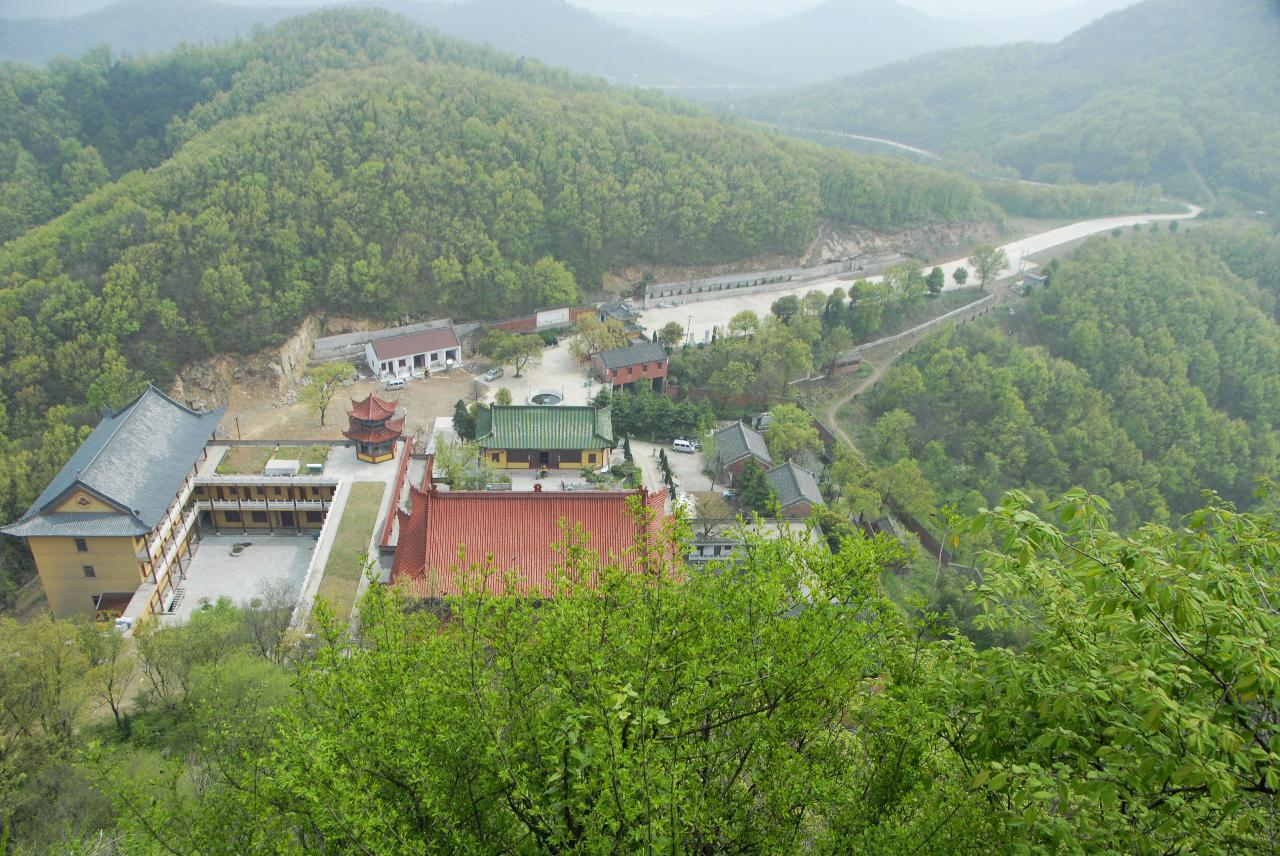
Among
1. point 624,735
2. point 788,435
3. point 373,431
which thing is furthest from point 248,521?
point 624,735

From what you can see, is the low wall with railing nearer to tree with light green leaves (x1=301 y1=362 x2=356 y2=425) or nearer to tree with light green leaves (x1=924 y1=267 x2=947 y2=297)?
tree with light green leaves (x1=924 y1=267 x2=947 y2=297)

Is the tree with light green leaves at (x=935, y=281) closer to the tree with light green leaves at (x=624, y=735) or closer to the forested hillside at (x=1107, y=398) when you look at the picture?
the forested hillside at (x=1107, y=398)

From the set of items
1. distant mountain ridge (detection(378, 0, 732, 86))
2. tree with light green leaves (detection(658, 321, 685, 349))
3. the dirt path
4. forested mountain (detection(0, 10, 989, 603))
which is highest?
distant mountain ridge (detection(378, 0, 732, 86))

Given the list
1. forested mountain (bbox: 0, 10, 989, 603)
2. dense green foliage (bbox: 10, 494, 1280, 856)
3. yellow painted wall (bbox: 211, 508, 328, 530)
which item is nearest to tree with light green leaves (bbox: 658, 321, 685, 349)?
forested mountain (bbox: 0, 10, 989, 603)

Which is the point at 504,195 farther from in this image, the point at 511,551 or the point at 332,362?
the point at 511,551

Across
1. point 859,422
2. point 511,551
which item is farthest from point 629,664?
point 859,422

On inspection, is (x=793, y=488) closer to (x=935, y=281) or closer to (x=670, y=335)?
(x=670, y=335)
